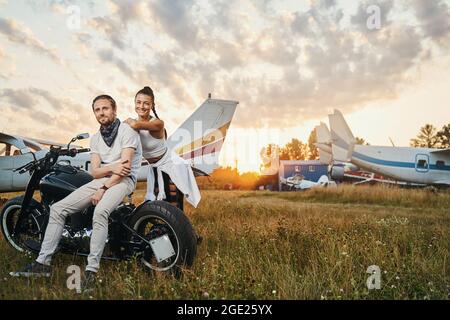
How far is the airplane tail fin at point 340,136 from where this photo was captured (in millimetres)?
25484

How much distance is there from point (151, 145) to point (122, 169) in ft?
4.28

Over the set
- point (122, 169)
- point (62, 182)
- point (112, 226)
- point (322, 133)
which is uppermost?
point (322, 133)

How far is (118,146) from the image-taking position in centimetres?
340

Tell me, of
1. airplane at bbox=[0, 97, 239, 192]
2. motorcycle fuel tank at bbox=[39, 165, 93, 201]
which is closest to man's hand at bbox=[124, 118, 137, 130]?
motorcycle fuel tank at bbox=[39, 165, 93, 201]

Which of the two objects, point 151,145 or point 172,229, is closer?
point 172,229

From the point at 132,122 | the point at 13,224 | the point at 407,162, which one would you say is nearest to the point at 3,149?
the point at 13,224

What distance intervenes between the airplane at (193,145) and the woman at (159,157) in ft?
14.7

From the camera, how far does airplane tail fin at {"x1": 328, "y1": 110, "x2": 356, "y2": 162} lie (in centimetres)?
2548

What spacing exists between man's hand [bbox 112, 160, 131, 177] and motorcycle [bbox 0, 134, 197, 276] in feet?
1.25

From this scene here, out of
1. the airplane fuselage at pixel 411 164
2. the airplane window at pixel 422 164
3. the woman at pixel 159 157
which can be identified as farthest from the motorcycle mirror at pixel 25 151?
the airplane window at pixel 422 164

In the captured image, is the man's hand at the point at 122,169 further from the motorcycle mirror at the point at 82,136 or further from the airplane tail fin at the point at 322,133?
the airplane tail fin at the point at 322,133

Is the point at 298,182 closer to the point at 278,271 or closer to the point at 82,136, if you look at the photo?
the point at 278,271

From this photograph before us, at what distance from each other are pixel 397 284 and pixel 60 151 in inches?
145
